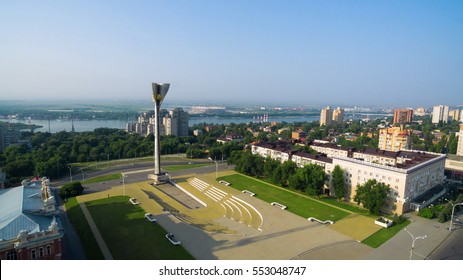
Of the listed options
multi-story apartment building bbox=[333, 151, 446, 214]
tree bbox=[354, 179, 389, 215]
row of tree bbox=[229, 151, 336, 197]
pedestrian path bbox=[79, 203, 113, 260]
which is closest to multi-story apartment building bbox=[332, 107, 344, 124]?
multi-story apartment building bbox=[333, 151, 446, 214]

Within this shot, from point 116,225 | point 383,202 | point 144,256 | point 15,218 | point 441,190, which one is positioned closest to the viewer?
point 15,218

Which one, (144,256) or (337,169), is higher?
(337,169)

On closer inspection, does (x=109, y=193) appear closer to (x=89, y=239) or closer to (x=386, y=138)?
(x=89, y=239)

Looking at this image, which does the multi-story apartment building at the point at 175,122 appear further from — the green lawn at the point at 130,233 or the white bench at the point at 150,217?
the white bench at the point at 150,217

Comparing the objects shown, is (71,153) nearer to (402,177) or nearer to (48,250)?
(48,250)

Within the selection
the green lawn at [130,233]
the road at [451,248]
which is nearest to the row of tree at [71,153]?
the green lawn at [130,233]

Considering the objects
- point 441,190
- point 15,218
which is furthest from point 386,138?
point 15,218

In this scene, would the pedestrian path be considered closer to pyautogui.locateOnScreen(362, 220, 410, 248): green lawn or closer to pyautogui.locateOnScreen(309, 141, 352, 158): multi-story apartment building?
pyautogui.locateOnScreen(362, 220, 410, 248): green lawn
